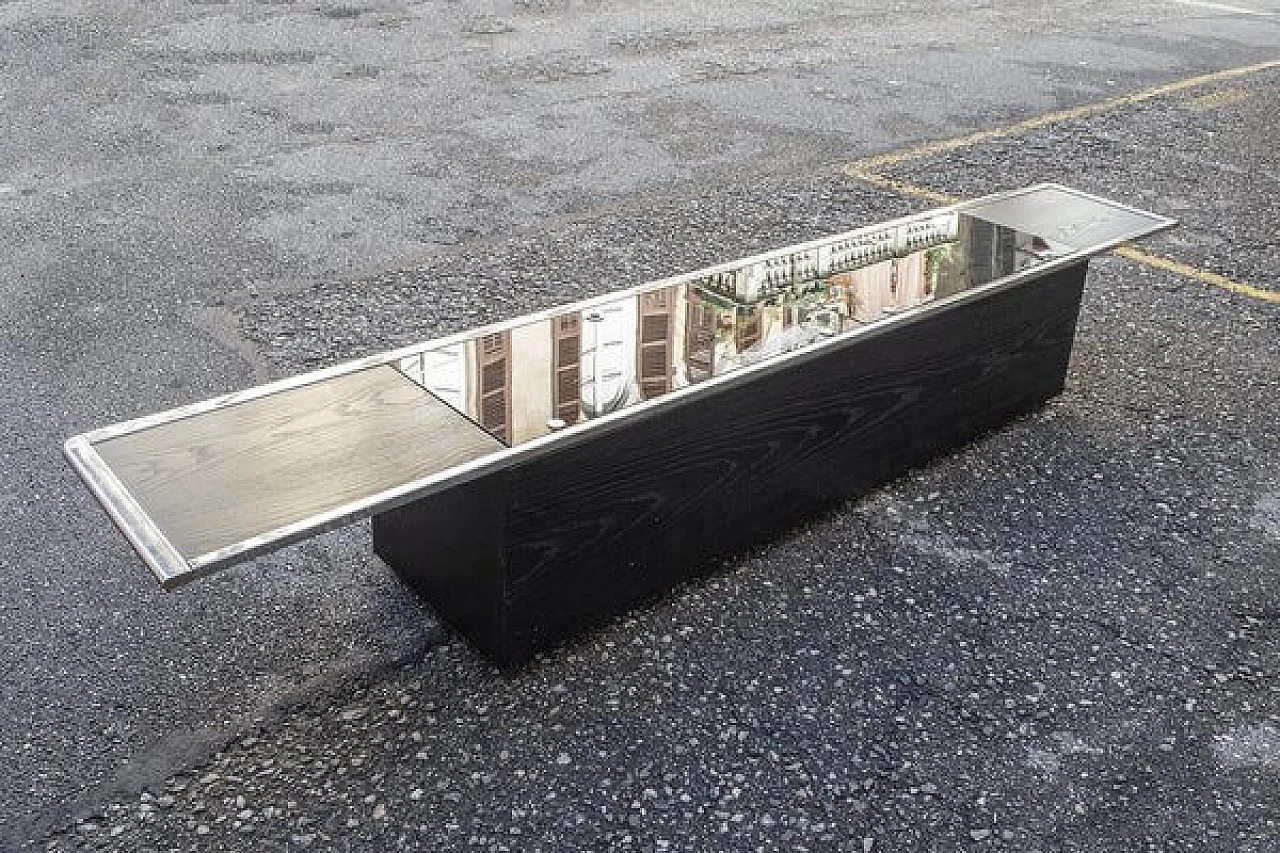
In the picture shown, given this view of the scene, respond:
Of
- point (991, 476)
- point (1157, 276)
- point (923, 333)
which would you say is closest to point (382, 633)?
point (923, 333)

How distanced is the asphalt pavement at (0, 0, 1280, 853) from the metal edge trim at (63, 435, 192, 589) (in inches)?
25.0

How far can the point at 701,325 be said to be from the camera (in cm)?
333

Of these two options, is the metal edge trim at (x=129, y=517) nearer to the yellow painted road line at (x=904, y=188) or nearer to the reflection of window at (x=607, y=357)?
the reflection of window at (x=607, y=357)

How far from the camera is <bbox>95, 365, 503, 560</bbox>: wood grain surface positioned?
2443mm

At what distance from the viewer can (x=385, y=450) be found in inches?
106

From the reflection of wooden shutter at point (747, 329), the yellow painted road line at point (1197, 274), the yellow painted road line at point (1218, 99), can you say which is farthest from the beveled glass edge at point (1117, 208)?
the yellow painted road line at point (1218, 99)

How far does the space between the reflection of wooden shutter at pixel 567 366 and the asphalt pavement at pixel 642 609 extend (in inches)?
24.3

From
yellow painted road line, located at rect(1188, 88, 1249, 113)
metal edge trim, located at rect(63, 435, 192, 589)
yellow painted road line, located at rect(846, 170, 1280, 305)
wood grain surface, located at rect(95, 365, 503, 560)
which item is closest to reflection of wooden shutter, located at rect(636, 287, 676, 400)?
wood grain surface, located at rect(95, 365, 503, 560)

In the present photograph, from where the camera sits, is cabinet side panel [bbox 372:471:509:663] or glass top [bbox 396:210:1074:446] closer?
cabinet side panel [bbox 372:471:509:663]

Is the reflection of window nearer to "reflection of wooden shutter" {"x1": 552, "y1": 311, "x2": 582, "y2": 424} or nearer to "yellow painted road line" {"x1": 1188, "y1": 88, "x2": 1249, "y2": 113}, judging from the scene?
"reflection of wooden shutter" {"x1": 552, "y1": 311, "x2": 582, "y2": 424}

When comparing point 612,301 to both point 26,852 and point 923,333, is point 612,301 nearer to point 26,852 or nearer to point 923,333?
point 923,333

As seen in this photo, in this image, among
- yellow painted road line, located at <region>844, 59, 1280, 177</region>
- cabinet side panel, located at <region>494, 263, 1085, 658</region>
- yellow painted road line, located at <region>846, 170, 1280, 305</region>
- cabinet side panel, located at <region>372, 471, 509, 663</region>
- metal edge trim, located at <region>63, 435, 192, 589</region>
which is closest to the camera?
metal edge trim, located at <region>63, 435, 192, 589</region>

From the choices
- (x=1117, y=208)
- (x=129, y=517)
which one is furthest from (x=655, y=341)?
(x=1117, y=208)

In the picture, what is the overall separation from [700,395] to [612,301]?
592mm
